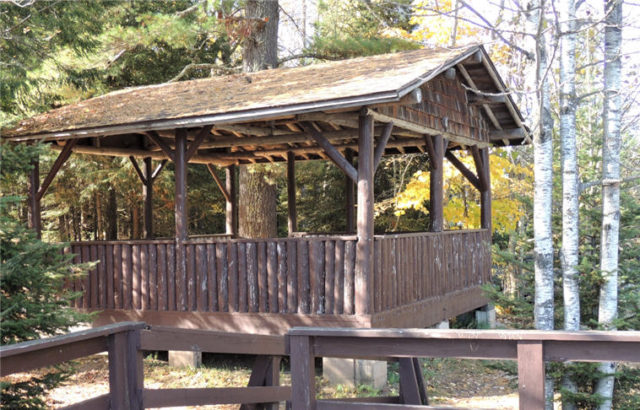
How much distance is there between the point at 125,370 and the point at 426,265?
7.63 meters

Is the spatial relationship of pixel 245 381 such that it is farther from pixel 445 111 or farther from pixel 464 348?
pixel 464 348

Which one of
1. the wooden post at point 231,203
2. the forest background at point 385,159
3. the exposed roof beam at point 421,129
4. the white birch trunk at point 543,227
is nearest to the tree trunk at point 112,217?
the forest background at point 385,159

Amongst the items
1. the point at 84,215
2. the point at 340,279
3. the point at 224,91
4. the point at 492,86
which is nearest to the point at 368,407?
the point at 340,279

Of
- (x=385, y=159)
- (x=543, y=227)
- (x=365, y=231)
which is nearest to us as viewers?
(x=543, y=227)

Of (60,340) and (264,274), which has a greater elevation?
(60,340)

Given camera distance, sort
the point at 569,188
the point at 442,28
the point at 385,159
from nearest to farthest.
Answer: the point at 569,188, the point at 442,28, the point at 385,159

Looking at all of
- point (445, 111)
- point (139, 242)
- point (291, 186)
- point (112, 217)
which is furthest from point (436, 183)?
point (112, 217)

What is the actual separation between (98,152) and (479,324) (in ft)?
27.2

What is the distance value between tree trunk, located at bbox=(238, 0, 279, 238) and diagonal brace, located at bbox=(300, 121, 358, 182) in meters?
7.58

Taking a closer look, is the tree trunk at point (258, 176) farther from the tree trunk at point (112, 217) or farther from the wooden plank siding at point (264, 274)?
the wooden plank siding at point (264, 274)

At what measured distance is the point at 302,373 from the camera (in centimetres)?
417

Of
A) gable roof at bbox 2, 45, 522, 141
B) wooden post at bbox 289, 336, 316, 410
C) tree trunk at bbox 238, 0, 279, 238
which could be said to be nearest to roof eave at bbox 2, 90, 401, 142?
gable roof at bbox 2, 45, 522, 141

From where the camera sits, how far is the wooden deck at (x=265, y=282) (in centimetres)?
951

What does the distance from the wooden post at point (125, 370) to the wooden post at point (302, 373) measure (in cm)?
96
